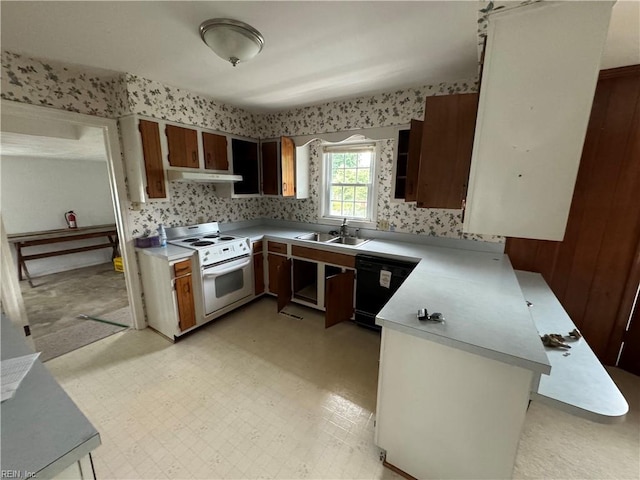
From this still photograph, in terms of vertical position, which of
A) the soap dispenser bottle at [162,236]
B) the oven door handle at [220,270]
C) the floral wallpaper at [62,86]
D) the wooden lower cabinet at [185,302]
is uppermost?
the floral wallpaper at [62,86]

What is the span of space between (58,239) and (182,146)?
4.02 meters

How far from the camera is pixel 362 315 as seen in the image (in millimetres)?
2688

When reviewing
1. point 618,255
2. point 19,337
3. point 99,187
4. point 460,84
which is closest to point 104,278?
point 99,187

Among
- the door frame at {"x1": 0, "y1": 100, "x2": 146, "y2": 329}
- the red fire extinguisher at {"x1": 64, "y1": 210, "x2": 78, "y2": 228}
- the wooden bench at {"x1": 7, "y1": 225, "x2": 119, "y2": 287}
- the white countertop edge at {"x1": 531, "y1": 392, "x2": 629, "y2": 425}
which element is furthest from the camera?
the red fire extinguisher at {"x1": 64, "y1": 210, "x2": 78, "y2": 228}

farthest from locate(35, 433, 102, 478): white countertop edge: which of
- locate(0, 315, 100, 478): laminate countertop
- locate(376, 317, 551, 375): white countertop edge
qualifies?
locate(376, 317, 551, 375): white countertop edge

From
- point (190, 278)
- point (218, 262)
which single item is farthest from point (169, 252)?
point (218, 262)

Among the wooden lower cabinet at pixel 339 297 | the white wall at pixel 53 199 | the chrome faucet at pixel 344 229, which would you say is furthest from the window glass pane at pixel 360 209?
the white wall at pixel 53 199

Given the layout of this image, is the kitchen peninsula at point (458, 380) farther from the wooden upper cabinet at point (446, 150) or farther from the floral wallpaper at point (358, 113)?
the floral wallpaper at point (358, 113)

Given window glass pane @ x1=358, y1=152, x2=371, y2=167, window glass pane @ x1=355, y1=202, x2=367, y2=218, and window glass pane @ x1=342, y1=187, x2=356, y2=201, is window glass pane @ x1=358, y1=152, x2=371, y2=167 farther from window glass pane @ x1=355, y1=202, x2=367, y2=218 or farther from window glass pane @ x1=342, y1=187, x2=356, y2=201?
window glass pane @ x1=355, y1=202, x2=367, y2=218

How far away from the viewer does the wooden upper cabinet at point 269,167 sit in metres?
3.35

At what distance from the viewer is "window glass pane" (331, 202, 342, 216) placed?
3401mm

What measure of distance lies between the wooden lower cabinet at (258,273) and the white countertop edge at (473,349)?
2263 mm

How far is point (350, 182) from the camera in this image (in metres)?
3.27

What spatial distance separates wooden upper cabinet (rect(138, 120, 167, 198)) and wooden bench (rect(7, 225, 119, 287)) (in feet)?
11.8
